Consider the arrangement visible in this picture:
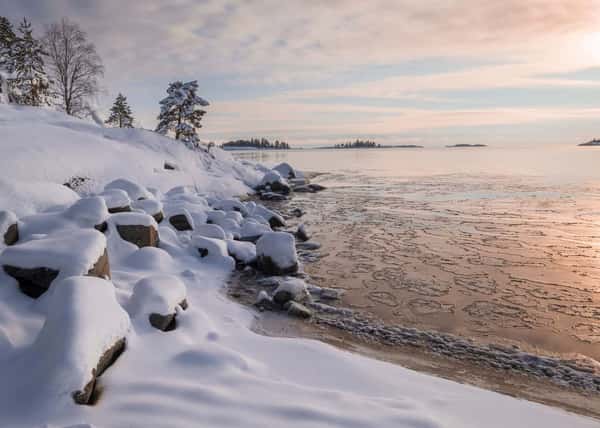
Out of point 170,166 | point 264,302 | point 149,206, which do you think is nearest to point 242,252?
point 264,302

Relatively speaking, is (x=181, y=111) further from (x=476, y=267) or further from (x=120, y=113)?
(x=476, y=267)

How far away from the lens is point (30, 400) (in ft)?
9.32

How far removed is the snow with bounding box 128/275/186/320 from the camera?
4633mm

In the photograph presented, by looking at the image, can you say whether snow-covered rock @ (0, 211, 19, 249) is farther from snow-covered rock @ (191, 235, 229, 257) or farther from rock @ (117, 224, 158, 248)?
snow-covered rock @ (191, 235, 229, 257)

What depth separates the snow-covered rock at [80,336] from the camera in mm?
2955

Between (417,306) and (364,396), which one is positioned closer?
(364,396)

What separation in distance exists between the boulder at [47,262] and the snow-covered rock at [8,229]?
190 centimetres

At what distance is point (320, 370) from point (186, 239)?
6887 millimetres

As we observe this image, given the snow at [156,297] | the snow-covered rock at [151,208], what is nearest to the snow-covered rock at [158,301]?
the snow at [156,297]

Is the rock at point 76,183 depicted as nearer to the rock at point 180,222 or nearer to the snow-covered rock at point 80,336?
the rock at point 180,222

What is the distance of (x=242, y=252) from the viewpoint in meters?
9.48

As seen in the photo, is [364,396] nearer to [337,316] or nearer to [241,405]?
[241,405]

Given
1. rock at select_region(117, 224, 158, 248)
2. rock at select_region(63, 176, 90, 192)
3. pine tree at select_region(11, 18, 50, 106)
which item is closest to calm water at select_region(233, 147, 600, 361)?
rock at select_region(117, 224, 158, 248)

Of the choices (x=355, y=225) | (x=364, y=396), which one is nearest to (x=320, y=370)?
(x=364, y=396)
